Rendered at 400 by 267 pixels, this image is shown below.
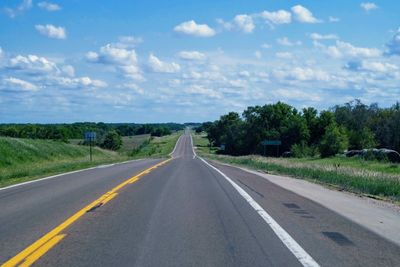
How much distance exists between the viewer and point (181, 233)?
989 centimetres

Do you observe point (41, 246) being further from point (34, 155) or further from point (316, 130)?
point (316, 130)

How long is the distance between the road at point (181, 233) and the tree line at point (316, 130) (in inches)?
3112

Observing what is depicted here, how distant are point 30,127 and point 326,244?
140 metres

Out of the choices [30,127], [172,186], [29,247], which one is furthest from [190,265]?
[30,127]

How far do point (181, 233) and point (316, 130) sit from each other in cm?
10742

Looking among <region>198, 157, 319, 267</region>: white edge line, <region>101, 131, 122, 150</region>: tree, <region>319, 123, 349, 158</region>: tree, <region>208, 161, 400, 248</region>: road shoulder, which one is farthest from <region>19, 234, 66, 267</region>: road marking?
<region>101, 131, 122, 150</region>: tree

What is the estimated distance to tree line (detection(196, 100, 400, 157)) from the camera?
9325 centimetres

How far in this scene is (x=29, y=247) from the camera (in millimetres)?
8562

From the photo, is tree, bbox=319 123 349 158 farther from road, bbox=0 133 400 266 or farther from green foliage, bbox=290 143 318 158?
road, bbox=0 133 400 266

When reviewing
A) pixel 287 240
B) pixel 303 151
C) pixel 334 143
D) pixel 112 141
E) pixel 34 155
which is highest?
pixel 334 143

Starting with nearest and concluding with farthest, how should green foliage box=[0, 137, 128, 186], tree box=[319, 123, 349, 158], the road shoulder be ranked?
the road shoulder → green foliage box=[0, 137, 128, 186] → tree box=[319, 123, 349, 158]

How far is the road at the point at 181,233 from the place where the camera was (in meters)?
7.90

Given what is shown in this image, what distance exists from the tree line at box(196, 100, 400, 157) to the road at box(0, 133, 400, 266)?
7903 cm

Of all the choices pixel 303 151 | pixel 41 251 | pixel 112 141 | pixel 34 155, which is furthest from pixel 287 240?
pixel 112 141
